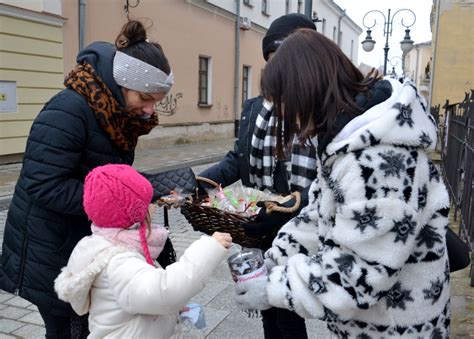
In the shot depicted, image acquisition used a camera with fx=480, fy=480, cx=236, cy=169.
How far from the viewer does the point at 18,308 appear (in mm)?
3537

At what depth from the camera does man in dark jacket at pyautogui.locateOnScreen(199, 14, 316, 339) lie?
2229mm

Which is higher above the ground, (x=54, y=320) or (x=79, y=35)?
(x=79, y=35)

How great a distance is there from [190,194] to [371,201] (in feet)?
3.63

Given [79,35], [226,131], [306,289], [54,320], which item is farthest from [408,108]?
[226,131]

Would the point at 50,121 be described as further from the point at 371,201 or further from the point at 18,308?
the point at 18,308

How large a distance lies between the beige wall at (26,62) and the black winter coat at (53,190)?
26.2ft

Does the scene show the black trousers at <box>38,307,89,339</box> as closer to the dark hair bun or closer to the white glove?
the white glove

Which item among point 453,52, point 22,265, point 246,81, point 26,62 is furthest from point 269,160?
point 246,81

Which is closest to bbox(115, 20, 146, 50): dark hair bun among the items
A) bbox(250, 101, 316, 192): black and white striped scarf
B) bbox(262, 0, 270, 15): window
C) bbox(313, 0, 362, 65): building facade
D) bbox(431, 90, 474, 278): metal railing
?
bbox(250, 101, 316, 192): black and white striped scarf

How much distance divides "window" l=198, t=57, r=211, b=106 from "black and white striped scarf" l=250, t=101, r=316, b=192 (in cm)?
1517

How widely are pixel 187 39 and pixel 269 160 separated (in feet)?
47.7

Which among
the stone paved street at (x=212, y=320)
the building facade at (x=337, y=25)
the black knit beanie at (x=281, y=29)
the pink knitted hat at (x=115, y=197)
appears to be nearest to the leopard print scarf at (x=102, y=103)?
the pink knitted hat at (x=115, y=197)

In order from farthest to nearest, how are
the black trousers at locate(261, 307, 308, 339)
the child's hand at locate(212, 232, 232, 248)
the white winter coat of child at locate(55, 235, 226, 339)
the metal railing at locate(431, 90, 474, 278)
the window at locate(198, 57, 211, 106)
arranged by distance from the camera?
the window at locate(198, 57, 211, 106)
the metal railing at locate(431, 90, 474, 278)
the black trousers at locate(261, 307, 308, 339)
the child's hand at locate(212, 232, 232, 248)
the white winter coat of child at locate(55, 235, 226, 339)

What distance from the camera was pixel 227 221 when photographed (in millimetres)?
1929
